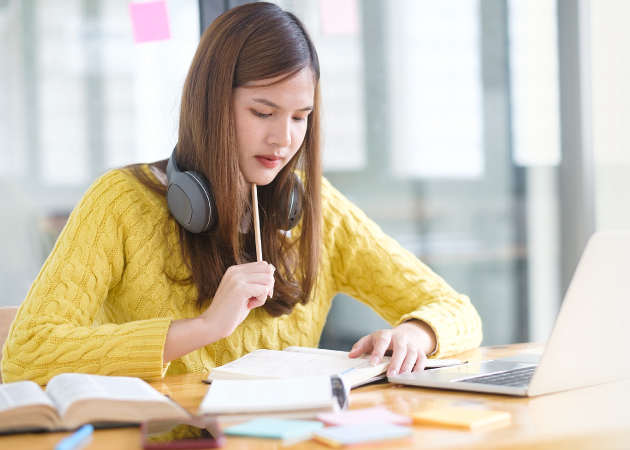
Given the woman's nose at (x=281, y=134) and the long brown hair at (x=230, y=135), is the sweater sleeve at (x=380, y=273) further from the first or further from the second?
the woman's nose at (x=281, y=134)

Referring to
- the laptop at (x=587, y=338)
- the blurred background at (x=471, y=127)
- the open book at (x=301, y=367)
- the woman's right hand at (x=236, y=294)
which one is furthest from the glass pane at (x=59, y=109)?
the laptop at (x=587, y=338)

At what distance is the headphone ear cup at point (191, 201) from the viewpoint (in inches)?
50.3

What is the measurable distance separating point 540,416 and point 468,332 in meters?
0.60

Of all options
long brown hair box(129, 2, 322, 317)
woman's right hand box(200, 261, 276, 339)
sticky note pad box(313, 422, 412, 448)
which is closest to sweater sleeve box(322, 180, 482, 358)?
long brown hair box(129, 2, 322, 317)

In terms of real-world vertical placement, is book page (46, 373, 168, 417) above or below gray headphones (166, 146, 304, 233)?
below

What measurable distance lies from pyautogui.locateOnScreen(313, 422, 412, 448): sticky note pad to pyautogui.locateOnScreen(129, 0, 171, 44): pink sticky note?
5.53 feet

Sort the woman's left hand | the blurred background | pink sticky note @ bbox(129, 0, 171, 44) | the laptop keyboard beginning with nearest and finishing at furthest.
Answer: the laptop keyboard
the woman's left hand
pink sticky note @ bbox(129, 0, 171, 44)
the blurred background

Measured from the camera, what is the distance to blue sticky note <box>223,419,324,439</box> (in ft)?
2.25

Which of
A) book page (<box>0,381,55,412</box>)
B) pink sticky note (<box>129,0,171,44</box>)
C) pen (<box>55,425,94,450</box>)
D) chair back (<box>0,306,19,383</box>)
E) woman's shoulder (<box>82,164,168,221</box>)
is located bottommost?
chair back (<box>0,306,19,383</box>)

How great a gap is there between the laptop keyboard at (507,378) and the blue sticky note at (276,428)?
1.08 feet

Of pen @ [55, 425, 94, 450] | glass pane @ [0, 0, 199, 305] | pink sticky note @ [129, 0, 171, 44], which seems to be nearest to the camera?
pen @ [55, 425, 94, 450]

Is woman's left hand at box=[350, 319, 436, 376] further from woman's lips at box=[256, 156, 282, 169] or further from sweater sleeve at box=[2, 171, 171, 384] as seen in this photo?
woman's lips at box=[256, 156, 282, 169]

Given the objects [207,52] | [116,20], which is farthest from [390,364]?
[116,20]

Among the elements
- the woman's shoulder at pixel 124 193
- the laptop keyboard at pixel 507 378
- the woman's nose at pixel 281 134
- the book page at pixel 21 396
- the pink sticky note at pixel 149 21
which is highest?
the pink sticky note at pixel 149 21
